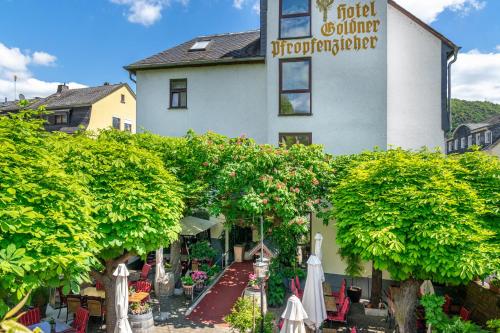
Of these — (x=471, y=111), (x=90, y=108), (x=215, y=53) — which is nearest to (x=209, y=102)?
(x=215, y=53)

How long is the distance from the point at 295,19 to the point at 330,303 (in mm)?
12974

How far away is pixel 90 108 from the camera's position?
33.4m

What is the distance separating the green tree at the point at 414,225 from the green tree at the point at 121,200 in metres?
5.65

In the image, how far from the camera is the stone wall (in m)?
10.9

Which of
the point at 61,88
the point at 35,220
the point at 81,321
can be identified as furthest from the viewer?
the point at 61,88

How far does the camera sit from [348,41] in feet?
50.7

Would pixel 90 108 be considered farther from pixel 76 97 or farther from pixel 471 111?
pixel 471 111

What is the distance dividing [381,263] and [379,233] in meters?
0.87

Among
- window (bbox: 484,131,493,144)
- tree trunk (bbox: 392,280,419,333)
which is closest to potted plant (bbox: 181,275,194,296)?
tree trunk (bbox: 392,280,419,333)

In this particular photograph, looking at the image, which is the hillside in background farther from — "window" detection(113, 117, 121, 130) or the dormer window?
the dormer window

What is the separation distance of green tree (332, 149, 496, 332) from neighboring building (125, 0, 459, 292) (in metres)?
5.00

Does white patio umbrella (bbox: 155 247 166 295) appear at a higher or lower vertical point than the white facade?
lower

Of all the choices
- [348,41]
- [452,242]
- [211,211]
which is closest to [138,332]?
[211,211]

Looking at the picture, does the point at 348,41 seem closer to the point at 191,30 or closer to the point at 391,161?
the point at 391,161
